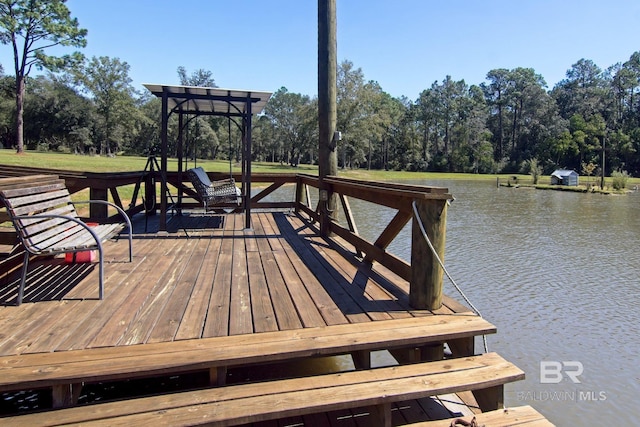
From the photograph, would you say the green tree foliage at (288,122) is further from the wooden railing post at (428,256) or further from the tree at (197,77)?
the wooden railing post at (428,256)

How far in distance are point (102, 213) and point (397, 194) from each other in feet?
13.7

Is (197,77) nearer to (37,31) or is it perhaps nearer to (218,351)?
(37,31)

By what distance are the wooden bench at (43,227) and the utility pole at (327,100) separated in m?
2.60

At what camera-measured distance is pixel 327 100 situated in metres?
5.43

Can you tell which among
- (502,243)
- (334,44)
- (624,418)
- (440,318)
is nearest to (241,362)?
(440,318)

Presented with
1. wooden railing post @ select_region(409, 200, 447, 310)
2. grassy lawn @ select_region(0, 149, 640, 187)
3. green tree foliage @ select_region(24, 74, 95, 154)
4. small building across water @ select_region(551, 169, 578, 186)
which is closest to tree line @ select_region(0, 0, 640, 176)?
green tree foliage @ select_region(24, 74, 95, 154)

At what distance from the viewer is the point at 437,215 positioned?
2629 millimetres

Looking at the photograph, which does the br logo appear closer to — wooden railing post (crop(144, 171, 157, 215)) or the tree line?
wooden railing post (crop(144, 171, 157, 215))

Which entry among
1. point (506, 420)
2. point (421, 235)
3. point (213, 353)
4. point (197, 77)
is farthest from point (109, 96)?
point (506, 420)

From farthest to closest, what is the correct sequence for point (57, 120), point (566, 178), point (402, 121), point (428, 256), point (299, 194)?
point (402, 121) → point (57, 120) → point (566, 178) → point (299, 194) → point (428, 256)

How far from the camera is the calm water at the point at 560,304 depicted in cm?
325

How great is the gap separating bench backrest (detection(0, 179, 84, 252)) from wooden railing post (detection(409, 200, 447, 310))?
249cm

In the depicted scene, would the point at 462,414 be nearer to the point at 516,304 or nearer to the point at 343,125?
the point at 516,304

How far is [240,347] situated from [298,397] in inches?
16.5
